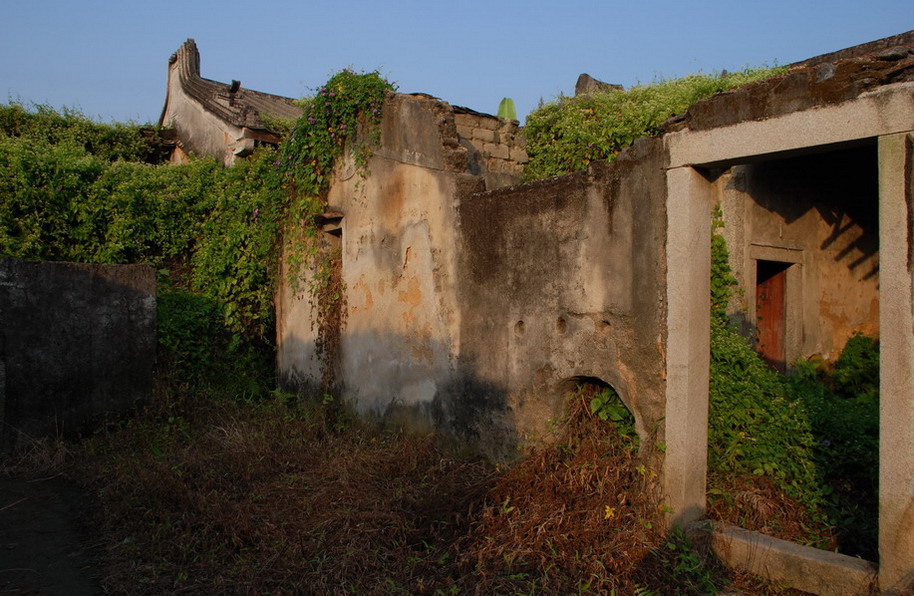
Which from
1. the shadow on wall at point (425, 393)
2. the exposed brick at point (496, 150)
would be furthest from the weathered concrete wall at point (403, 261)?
the exposed brick at point (496, 150)

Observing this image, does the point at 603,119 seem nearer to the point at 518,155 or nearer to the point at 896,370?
the point at 518,155

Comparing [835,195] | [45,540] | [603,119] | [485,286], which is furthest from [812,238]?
[45,540]

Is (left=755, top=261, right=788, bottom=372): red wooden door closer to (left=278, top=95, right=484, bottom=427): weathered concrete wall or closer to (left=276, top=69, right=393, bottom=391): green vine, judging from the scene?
(left=278, top=95, right=484, bottom=427): weathered concrete wall

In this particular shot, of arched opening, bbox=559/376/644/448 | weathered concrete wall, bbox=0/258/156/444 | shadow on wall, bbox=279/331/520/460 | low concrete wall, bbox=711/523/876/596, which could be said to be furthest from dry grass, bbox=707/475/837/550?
weathered concrete wall, bbox=0/258/156/444

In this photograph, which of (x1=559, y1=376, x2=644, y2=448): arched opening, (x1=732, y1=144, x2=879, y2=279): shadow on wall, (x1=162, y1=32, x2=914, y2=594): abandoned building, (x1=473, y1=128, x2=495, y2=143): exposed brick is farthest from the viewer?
(x1=732, y1=144, x2=879, y2=279): shadow on wall

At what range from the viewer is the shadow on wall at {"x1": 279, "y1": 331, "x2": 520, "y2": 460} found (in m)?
5.98

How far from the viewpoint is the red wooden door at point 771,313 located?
898 centimetres

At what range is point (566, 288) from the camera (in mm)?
5305

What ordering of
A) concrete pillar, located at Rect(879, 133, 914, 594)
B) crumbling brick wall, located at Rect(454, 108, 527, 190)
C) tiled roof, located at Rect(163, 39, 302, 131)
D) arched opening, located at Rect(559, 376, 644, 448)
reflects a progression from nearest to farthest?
1. concrete pillar, located at Rect(879, 133, 914, 594)
2. arched opening, located at Rect(559, 376, 644, 448)
3. crumbling brick wall, located at Rect(454, 108, 527, 190)
4. tiled roof, located at Rect(163, 39, 302, 131)

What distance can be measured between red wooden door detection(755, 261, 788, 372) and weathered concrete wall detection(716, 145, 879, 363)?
0.10 meters

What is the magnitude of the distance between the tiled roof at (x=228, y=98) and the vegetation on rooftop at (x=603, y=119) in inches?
231

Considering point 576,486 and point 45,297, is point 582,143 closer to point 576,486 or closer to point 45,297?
point 576,486

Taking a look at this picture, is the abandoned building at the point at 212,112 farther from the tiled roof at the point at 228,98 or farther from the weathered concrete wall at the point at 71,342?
the weathered concrete wall at the point at 71,342

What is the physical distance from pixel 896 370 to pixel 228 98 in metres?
12.6
